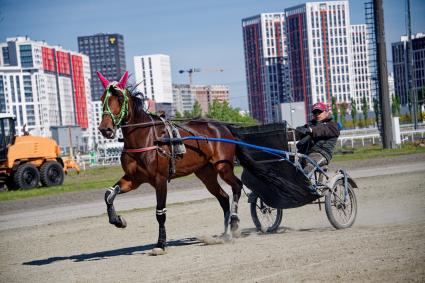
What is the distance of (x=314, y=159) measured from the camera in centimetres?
1153

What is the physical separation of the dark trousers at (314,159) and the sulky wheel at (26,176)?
69.7 ft

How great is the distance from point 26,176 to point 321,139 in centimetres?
2187

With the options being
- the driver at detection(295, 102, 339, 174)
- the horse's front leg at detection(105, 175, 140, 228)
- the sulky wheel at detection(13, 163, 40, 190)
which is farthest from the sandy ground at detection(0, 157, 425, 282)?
the sulky wheel at detection(13, 163, 40, 190)

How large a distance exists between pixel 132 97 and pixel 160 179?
1414 mm

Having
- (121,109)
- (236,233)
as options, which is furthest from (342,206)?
(121,109)

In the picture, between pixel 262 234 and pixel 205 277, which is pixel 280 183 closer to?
pixel 262 234

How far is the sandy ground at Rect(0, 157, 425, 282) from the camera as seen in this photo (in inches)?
309

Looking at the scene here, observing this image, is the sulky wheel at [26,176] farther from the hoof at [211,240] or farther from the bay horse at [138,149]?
the hoof at [211,240]

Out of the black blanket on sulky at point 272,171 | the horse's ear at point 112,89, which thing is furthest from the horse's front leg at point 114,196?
the black blanket on sulky at point 272,171

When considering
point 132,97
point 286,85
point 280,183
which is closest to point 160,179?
point 132,97

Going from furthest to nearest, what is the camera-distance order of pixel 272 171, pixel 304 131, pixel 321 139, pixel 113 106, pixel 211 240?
pixel 321 139 → pixel 272 171 → pixel 304 131 → pixel 211 240 → pixel 113 106

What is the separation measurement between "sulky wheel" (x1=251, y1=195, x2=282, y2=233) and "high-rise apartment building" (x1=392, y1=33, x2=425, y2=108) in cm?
10210

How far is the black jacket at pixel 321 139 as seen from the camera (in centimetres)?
1134

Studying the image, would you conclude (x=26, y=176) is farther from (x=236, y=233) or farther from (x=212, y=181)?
(x=236, y=233)
